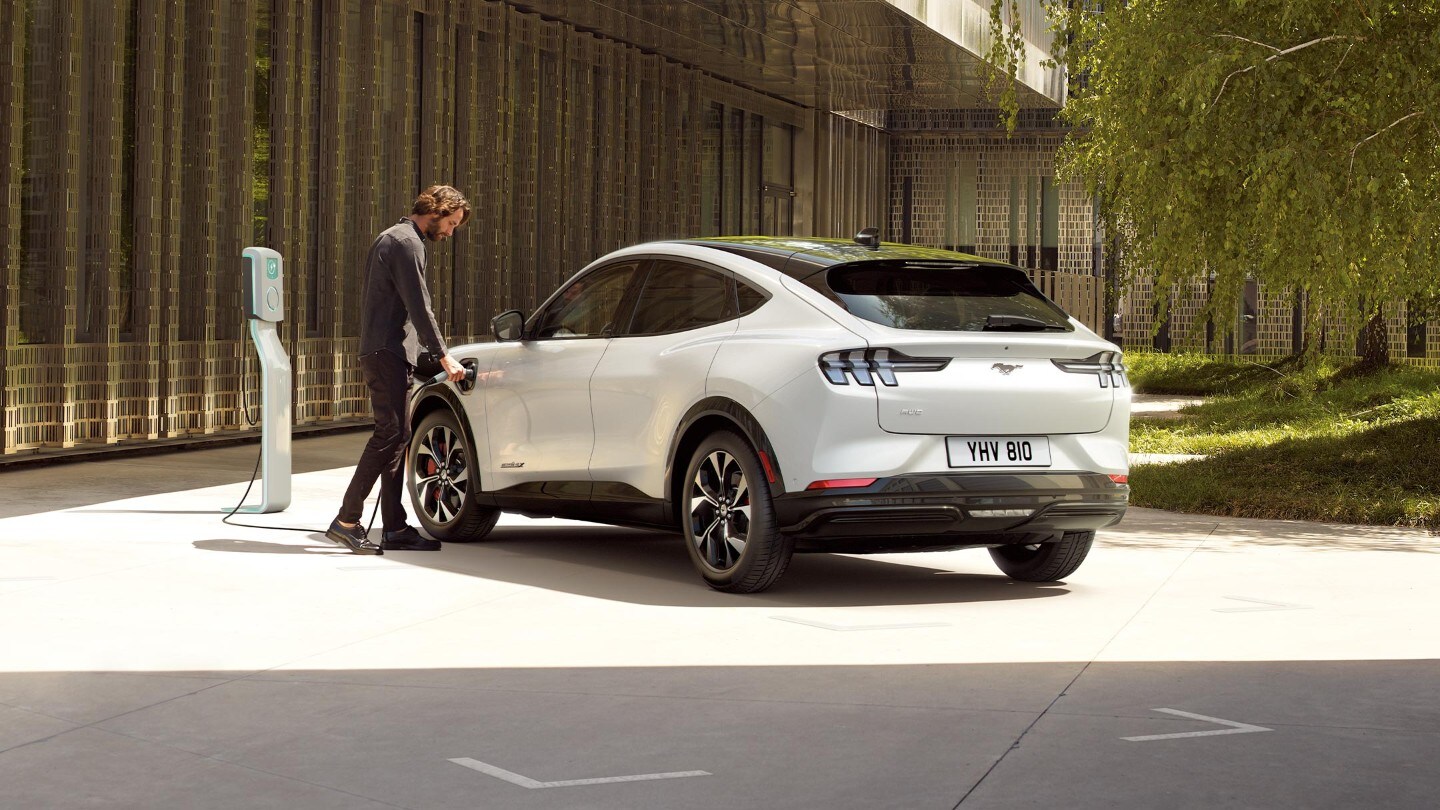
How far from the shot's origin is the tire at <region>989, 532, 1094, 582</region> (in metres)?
9.16

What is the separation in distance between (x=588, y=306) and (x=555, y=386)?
1.58 ft

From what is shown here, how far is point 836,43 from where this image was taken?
2261cm

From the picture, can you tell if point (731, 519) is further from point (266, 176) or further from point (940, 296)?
point (266, 176)

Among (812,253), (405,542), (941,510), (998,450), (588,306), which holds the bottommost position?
(405,542)

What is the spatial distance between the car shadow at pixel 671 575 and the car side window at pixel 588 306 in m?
1.19

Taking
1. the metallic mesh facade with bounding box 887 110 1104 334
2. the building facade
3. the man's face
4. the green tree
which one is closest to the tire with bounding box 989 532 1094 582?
the man's face

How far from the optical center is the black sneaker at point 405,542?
32.6 ft

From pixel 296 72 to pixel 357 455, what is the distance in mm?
3683

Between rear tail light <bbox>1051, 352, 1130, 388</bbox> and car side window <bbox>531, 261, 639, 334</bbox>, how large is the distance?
2.34 metres

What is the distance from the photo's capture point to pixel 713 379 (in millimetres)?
8516

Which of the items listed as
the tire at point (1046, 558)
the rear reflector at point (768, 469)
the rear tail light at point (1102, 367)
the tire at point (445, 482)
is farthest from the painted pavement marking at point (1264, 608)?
the tire at point (445, 482)

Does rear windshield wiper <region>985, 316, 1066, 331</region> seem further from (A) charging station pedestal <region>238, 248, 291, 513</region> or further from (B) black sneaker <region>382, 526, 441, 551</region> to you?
(A) charging station pedestal <region>238, 248, 291, 513</region>

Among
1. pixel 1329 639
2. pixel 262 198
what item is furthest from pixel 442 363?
pixel 262 198

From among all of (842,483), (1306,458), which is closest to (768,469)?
(842,483)
